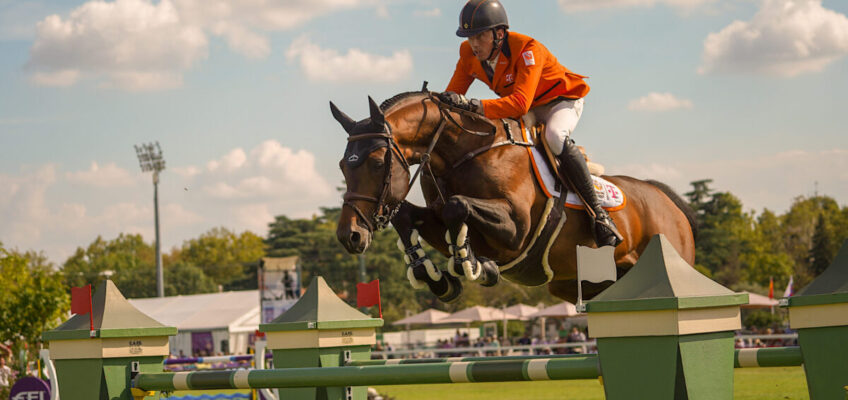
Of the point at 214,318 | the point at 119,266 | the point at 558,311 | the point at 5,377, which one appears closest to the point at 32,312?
the point at 5,377

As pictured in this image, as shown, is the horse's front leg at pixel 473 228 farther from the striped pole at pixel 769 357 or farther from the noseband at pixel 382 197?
the striped pole at pixel 769 357

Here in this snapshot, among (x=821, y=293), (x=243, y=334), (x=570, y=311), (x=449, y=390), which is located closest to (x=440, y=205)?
(x=821, y=293)

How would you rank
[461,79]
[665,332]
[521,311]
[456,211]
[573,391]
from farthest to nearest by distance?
[521,311], [573,391], [461,79], [456,211], [665,332]

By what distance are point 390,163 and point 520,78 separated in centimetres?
83

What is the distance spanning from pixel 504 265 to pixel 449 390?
1163 cm

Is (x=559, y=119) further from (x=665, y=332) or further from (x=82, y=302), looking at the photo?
(x=82, y=302)

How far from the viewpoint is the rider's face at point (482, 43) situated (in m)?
4.47

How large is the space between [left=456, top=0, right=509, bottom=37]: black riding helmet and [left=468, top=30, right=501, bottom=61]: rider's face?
0.15 ft

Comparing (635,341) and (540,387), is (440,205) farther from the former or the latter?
(540,387)

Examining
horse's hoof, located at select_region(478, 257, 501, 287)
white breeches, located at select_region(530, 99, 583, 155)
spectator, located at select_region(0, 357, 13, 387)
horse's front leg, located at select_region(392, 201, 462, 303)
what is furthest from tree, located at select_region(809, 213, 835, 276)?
horse's hoof, located at select_region(478, 257, 501, 287)

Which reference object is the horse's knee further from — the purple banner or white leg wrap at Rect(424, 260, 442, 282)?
the purple banner

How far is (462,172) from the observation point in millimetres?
4305

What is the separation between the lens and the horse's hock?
104 inches

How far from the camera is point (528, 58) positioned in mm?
4387
